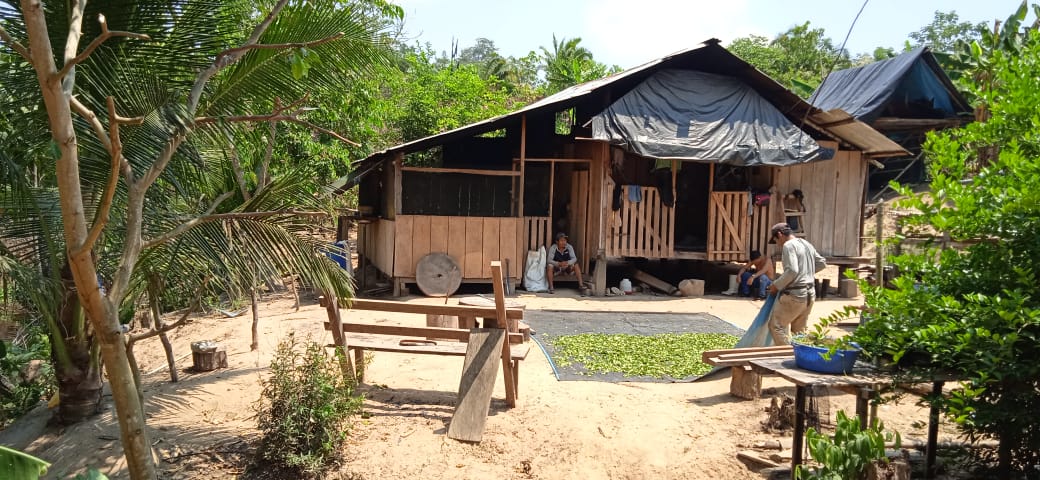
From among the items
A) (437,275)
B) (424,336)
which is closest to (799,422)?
(424,336)

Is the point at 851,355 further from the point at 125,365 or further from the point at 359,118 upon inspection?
the point at 359,118

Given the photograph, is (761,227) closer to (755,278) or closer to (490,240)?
(755,278)

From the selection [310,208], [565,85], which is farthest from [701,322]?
[565,85]

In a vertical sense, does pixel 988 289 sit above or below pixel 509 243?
above

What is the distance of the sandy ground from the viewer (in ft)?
17.0

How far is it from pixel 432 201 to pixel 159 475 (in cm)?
780

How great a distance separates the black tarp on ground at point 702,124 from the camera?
39.7 feet

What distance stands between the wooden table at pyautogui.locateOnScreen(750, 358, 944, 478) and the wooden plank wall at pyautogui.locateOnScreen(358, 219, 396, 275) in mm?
8799

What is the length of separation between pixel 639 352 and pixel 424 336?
313 centimetres

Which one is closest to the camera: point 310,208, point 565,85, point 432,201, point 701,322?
point 310,208

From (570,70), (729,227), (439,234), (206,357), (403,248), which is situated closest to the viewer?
(206,357)

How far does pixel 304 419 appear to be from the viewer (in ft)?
16.5

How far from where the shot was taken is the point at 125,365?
3.64m

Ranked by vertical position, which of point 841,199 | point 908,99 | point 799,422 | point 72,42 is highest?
point 908,99
